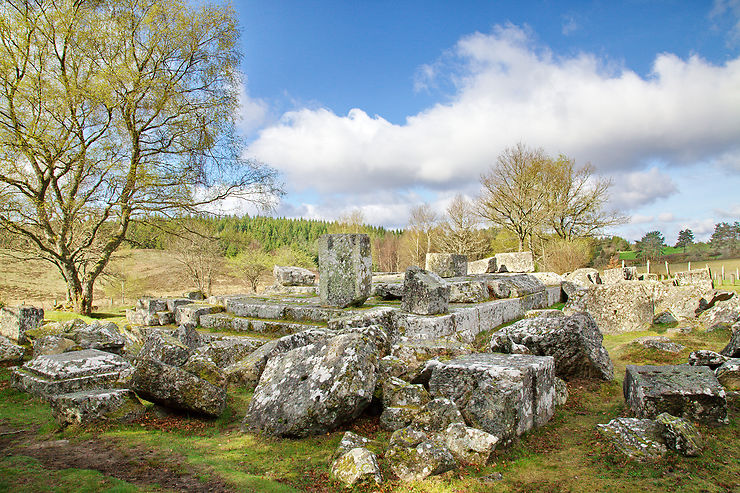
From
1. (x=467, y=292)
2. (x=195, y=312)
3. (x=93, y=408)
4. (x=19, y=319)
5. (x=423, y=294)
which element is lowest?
(x=93, y=408)

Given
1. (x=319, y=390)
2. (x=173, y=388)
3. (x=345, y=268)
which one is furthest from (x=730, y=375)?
(x=173, y=388)

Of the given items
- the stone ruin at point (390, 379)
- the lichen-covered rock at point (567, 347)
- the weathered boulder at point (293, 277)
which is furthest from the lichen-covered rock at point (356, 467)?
the weathered boulder at point (293, 277)

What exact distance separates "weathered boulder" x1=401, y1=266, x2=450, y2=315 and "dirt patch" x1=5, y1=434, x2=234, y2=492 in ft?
16.6

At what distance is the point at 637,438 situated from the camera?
13.4 feet

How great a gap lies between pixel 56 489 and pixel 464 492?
332cm

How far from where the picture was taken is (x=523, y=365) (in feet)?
15.8

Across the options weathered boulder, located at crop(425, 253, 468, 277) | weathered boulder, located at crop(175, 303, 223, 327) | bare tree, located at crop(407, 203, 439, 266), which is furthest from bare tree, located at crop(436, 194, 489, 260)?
weathered boulder, located at crop(175, 303, 223, 327)

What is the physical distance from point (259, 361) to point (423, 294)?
339cm

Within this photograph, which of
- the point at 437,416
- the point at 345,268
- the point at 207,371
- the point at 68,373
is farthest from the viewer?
the point at 345,268

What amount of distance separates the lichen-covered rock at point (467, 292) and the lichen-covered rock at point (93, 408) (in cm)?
752

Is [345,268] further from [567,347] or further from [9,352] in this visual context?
[9,352]

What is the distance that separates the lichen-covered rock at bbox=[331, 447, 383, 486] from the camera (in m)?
3.63

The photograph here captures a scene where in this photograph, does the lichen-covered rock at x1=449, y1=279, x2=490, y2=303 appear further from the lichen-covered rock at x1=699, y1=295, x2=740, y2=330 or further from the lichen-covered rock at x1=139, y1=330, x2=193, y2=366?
the lichen-covered rock at x1=139, y1=330, x2=193, y2=366

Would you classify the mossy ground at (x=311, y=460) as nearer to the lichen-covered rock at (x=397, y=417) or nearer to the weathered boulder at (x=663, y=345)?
the lichen-covered rock at (x=397, y=417)
